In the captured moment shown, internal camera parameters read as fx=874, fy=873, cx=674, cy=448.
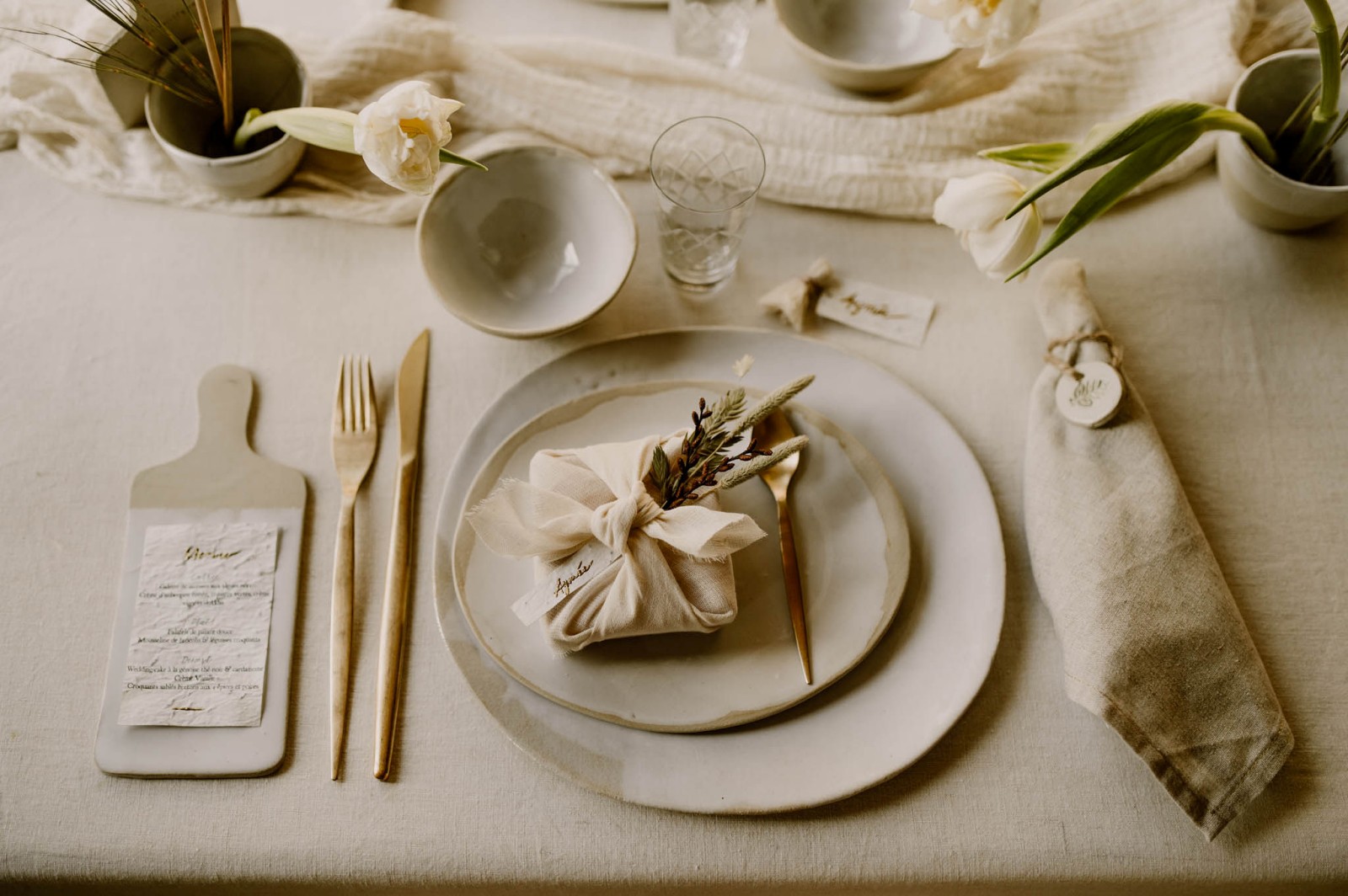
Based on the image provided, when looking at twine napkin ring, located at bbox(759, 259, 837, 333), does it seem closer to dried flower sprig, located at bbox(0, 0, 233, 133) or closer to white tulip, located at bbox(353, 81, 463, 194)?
white tulip, located at bbox(353, 81, 463, 194)

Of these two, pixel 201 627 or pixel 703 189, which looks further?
pixel 703 189

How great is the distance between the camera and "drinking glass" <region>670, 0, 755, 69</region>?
37.1 inches

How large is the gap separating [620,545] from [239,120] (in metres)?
0.62

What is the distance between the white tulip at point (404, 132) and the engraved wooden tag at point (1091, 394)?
1.84 ft

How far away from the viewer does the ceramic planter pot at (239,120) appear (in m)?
0.83

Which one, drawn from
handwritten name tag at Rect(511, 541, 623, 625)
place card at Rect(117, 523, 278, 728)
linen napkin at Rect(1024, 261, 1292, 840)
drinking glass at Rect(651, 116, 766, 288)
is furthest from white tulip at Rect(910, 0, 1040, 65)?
place card at Rect(117, 523, 278, 728)

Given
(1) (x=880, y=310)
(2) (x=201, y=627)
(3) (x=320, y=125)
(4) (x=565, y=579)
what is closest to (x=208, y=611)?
(2) (x=201, y=627)

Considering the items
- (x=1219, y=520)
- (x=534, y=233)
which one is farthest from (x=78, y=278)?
(x=1219, y=520)

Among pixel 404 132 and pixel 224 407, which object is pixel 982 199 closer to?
pixel 404 132

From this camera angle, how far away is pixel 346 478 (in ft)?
2.51

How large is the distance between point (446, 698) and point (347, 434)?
0.25 meters

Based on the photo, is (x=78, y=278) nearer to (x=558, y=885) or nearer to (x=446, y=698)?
(x=446, y=698)

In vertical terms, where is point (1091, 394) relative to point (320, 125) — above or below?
below

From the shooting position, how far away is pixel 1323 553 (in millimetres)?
750
